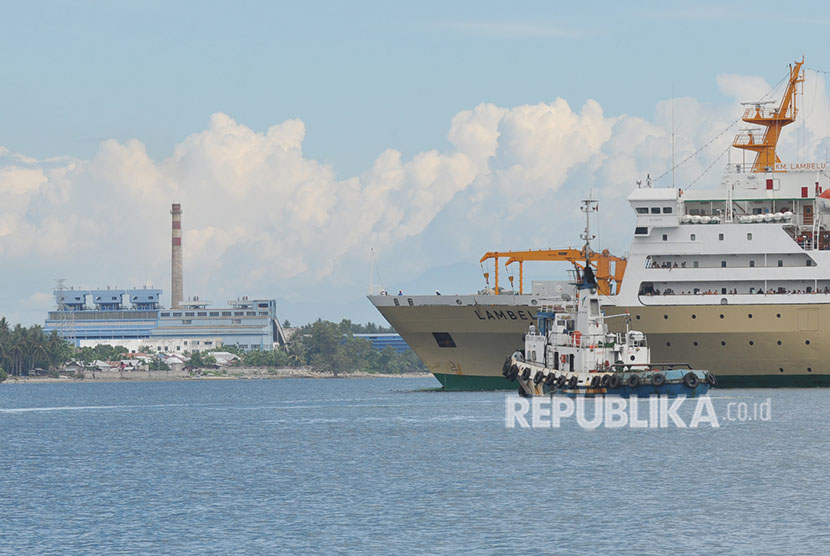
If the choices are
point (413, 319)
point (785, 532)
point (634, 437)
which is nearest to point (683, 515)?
point (785, 532)

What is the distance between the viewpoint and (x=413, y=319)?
72250 millimetres

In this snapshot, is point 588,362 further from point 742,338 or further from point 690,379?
point 742,338

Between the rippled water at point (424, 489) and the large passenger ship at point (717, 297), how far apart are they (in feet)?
28.8

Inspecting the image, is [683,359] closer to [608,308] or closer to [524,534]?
[608,308]

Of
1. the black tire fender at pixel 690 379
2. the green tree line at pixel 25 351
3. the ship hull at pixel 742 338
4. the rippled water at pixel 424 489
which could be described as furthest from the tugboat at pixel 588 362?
the green tree line at pixel 25 351

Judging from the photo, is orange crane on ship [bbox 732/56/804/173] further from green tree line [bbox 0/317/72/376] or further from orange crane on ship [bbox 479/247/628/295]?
green tree line [bbox 0/317/72/376]

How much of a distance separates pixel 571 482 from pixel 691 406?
2388 cm

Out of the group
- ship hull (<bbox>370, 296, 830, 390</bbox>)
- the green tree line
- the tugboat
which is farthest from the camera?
the green tree line

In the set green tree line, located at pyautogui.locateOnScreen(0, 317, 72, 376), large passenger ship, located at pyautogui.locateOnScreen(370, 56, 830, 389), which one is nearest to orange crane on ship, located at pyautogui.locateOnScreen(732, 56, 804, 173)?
large passenger ship, located at pyautogui.locateOnScreen(370, 56, 830, 389)

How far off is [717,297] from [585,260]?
6659 millimetres

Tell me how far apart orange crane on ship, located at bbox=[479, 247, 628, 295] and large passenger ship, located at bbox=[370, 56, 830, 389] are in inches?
27.6

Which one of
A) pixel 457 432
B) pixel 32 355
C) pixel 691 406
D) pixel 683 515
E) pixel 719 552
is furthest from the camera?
pixel 32 355

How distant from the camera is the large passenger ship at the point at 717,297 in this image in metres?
66.9

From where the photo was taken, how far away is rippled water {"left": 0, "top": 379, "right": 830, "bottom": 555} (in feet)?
94.9
